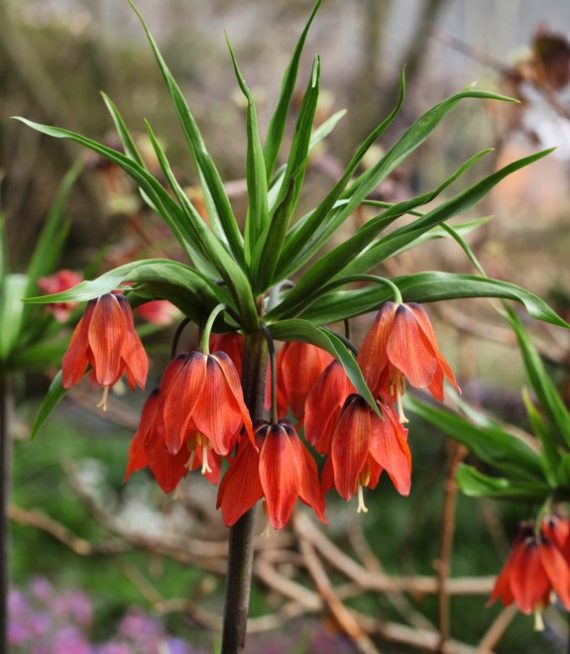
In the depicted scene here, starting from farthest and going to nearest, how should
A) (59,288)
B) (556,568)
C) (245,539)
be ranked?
(59,288)
(556,568)
(245,539)

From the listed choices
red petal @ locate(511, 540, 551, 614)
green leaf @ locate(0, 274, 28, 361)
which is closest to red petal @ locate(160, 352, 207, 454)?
red petal @ locate(511, 540, 551, 614)

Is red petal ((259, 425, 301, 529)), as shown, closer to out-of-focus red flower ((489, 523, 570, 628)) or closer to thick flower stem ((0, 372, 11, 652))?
out-of-focus red flower ((489, 523, 570, 628))

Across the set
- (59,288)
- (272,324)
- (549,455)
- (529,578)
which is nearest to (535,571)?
(529,578)

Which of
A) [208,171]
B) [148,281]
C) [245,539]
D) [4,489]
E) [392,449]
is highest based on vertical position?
[208,171]

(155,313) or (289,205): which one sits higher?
(289,205)

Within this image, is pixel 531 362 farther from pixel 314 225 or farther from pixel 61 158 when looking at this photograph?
pixel 61 158

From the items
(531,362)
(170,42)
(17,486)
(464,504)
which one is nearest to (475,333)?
(531,362)

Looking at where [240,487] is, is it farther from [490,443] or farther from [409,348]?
[490,443]
